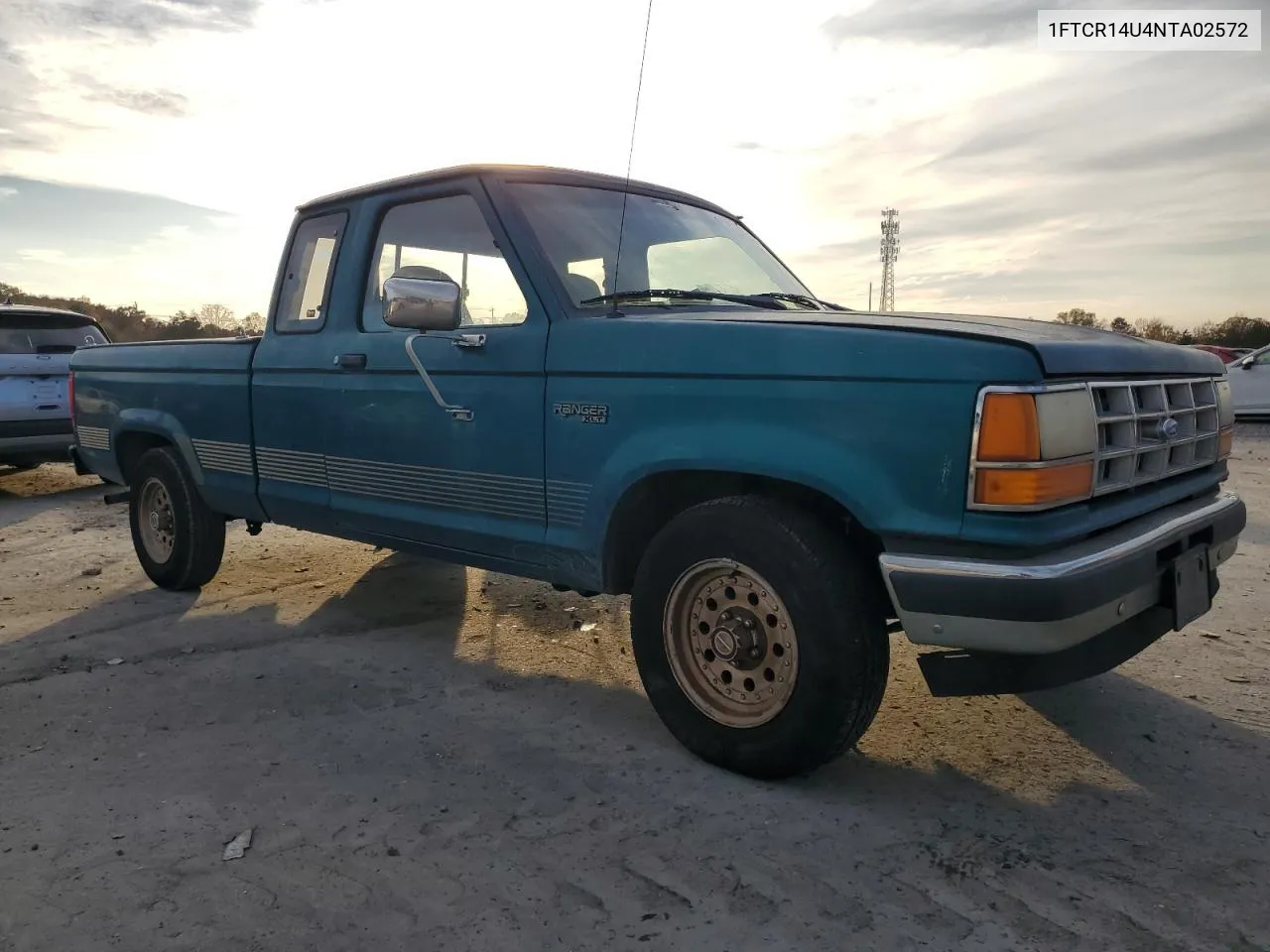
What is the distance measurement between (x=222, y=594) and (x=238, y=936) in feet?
11.5

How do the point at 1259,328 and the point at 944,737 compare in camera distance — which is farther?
the point at 1259,328

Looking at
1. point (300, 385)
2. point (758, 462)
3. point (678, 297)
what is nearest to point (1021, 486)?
point (758, 462)

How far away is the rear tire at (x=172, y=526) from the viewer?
203 inches

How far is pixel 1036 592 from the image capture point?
2.33 meters

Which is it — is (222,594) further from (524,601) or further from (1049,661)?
(1049,661)

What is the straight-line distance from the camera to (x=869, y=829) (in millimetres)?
2627

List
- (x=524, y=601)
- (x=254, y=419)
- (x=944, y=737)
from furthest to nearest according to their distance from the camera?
(x=524, y=601)
(x=254, y=419)
(x=944, y=737)

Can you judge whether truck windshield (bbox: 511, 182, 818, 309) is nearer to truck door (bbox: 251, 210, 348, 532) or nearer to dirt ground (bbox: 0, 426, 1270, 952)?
truck door (bbox: 251, 210, 348, 532)

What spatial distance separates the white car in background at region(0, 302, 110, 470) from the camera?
8.48 m

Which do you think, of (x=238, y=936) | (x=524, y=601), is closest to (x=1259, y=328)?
(x=524, y=601)

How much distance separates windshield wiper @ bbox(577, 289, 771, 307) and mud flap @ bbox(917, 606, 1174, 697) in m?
1.58

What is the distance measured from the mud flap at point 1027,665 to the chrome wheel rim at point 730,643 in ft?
1.40

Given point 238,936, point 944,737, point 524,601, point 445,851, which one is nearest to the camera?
point 238,936

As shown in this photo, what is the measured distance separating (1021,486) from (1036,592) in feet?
0.89
